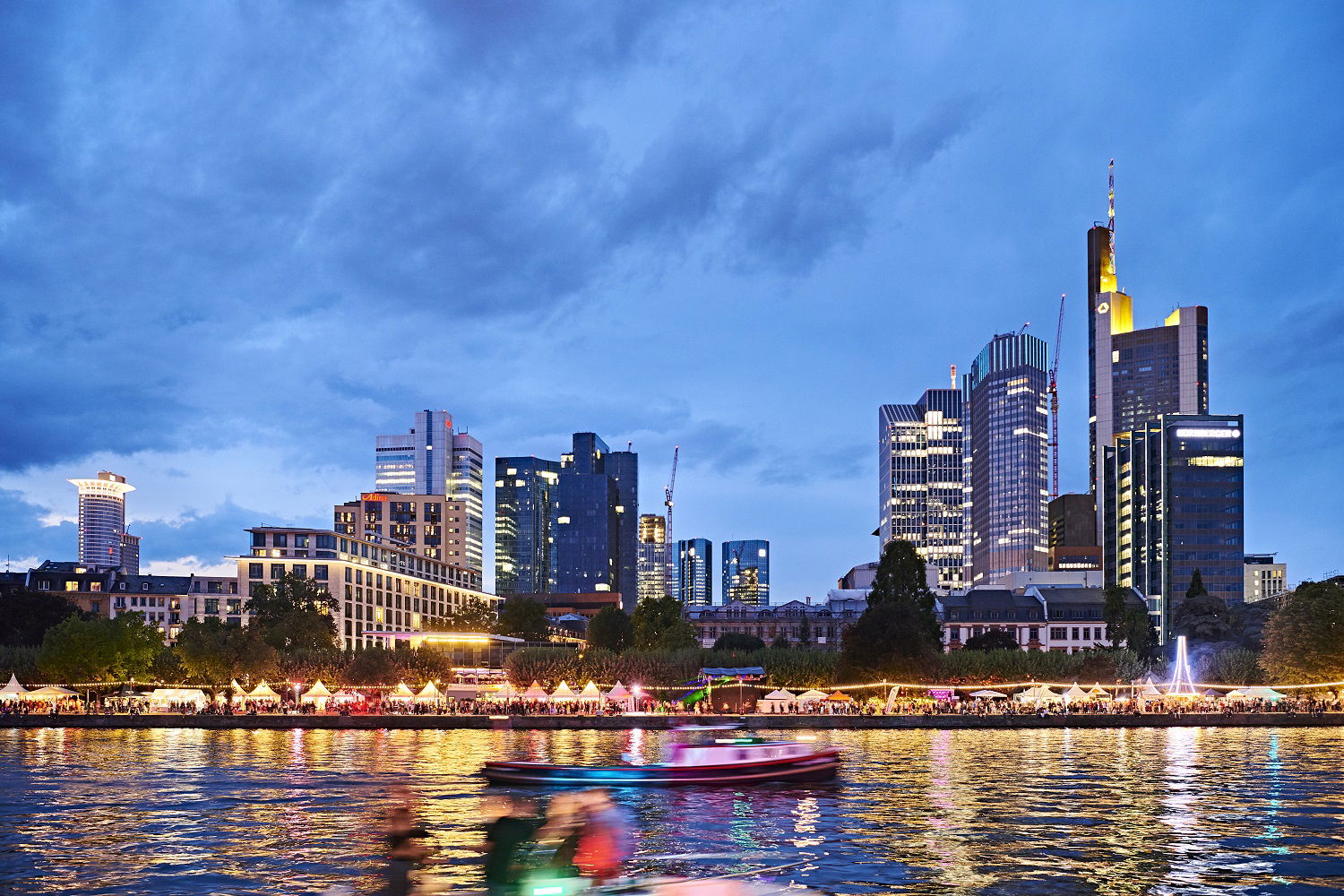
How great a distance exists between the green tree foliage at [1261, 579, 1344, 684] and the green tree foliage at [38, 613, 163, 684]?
123 meters

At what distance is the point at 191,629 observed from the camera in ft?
500

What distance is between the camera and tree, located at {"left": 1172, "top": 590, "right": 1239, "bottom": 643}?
190 meters

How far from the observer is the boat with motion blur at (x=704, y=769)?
193ft

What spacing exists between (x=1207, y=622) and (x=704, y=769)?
150875 mm

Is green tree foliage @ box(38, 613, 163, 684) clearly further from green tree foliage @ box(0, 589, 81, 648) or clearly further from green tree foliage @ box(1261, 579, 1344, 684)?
green tree foliage @ box(1261, 579, 1344, 684)

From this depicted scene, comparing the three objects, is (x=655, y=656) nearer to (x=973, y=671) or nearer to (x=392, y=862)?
(x=973, y=671)

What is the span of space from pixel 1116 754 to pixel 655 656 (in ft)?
227

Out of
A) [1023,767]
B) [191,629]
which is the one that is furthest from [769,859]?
[191,629]

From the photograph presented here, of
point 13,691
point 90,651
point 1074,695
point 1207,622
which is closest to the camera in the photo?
point 1074,695

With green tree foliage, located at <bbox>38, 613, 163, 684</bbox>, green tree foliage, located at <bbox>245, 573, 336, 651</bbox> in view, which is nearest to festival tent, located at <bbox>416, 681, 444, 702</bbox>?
green tree foliage, located at <bbox>245, 573, 336, 651</bbox>

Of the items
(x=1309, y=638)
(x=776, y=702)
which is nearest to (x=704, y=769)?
(x=776, y=702)

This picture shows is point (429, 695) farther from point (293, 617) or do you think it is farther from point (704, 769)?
point (704, 769)

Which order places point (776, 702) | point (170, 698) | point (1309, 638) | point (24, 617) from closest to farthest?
1. point (1309, 638)
2. point (776, 702)
3. point (170, 698)
4. point (24, 617)

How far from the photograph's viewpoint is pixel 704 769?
62375 mm
